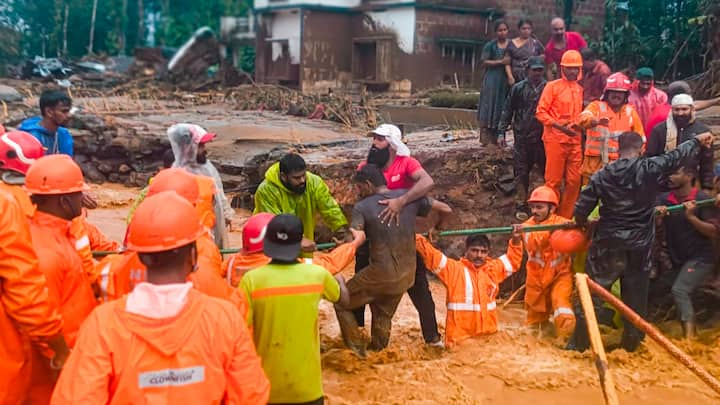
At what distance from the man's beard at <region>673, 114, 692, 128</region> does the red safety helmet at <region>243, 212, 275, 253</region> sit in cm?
425

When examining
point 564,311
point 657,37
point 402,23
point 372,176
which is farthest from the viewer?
point 402,23

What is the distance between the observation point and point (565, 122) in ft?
25.1

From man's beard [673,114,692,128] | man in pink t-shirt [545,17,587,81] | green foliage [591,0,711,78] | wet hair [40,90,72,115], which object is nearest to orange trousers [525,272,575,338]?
man's beard [673,114,692,128]

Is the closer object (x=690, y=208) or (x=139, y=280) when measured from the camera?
(x=139, y=280)

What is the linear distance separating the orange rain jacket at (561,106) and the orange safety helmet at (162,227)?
5.59 metres

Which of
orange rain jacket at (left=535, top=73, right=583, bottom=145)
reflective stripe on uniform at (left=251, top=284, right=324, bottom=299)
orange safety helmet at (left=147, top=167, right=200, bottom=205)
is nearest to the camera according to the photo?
reflective stripe on uniform at (left=251, top=284, right=324, bottom=299)

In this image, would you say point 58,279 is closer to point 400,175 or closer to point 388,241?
point 388,241

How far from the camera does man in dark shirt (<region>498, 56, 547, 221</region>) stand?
8328 millimetres

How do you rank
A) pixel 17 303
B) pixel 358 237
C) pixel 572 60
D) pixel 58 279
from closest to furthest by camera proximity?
pixel 17 303, pixel 58 279, pixel 358 237, pixel 572 60

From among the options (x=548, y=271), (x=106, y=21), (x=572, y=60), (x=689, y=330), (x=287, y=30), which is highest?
(x=106, y=21)

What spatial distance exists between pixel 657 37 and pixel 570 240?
11540mm

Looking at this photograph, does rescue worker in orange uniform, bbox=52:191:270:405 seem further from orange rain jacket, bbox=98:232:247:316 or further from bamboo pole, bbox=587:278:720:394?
bamboo pole, bbox=587:278:720:394

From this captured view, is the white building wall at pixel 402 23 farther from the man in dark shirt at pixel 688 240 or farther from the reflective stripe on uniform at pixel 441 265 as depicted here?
the reflective stripe on uniform at pixel 441 265

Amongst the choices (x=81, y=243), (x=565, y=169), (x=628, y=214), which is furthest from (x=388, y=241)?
(x=565, y=169)
